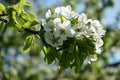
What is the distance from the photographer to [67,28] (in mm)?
3129

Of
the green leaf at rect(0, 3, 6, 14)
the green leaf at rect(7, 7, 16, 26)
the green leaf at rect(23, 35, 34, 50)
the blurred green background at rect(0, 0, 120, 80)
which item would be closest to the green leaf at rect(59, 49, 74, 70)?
the green leaf at rect(23, 35, 34, 50)

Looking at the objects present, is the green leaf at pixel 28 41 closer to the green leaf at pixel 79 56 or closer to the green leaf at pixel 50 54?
the green leaf at pixel 50 54

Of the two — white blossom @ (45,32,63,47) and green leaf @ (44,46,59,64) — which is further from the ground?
white blossom @ (45,32,63,47)

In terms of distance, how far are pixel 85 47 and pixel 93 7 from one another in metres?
7.29

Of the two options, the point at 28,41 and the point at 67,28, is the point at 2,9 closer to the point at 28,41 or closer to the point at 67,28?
the point at 28,41

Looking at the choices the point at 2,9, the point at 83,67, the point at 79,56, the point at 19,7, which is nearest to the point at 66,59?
the point at 79,56

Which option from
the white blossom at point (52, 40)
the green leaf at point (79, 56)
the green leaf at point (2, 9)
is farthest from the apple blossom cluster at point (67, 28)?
the green leaf at point (2, 9)

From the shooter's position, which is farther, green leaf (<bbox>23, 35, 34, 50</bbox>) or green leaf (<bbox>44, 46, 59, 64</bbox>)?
A: green leaf (<bbox>23, 35, 34, 50</bbox>)

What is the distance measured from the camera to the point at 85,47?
320cm

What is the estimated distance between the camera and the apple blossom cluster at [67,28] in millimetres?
3121

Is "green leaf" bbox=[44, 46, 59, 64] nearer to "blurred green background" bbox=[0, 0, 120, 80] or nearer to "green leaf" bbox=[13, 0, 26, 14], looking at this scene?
"green leaf" bbox=[13, 0, 26, 14]

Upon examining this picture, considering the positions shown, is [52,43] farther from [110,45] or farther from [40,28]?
[110,45]

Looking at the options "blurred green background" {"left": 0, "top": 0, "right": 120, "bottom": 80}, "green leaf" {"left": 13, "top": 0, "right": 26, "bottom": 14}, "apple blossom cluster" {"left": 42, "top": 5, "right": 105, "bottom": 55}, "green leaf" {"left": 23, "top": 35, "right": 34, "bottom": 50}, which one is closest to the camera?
"apple blossom cluster" {"left": 42, "top": 5, "right": 105, "bottom": 55}

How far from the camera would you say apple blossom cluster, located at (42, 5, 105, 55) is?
10.2 ft
